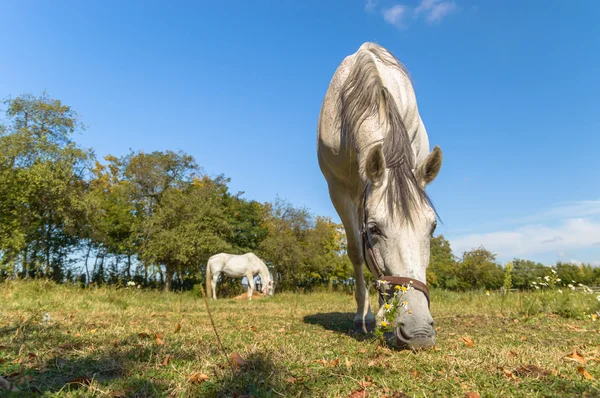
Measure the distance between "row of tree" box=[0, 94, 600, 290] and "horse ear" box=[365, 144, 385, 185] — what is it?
17525mm

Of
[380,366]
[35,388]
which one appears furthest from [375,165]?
[35,388]

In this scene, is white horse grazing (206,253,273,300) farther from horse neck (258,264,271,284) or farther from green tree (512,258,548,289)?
green tree (512,258,548,289)

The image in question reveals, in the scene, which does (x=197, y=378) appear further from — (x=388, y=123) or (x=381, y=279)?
(x=388, y=123)

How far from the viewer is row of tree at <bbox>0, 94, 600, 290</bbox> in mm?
19516

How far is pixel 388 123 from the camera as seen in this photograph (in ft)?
11.2

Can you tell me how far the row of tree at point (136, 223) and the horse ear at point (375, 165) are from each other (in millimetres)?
17525

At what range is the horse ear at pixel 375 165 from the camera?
2881 mm

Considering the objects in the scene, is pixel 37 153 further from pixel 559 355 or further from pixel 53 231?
pixel 559 355

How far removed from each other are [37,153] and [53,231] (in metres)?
6.92

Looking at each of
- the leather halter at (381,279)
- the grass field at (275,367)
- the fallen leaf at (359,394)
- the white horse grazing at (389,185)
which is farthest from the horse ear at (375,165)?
the fallen leaf at (359,394)

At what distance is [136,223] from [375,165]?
27.5m

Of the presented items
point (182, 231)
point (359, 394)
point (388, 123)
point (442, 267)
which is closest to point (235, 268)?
point (182, 231)

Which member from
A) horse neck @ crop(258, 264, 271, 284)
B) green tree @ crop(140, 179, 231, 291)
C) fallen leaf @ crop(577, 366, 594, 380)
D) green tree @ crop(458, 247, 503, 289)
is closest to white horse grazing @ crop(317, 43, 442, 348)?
Answer: fallen leaf @ crop(577, 366, 594, 380)

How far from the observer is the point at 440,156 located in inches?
119
